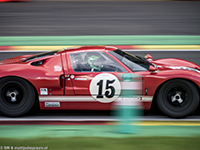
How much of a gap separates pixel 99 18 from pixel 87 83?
26.3 ft

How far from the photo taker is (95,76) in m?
5.01

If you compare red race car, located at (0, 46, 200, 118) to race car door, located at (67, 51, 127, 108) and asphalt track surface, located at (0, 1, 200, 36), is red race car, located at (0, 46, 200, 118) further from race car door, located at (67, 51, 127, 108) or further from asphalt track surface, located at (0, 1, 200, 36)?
asphalt track surface, located at (0, 1, 200, 36)

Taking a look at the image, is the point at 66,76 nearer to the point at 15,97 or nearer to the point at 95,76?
the point at 95,76

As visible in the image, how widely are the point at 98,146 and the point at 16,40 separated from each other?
25.1ft

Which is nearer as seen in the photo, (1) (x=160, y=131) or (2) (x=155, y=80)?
(1) (x=160, y=131)

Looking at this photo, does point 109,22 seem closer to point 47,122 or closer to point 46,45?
point 46,45

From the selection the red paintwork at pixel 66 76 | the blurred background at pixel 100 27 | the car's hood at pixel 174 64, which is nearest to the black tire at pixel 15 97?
the red paintwork at pixel 66 76

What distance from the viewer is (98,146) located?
12.1 feet

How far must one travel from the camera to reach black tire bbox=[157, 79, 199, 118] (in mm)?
4977

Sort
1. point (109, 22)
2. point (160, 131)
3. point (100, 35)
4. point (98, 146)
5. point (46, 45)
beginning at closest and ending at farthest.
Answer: point (98, 146) < point (160, 131) < point (46, 45) < point (100, 35) < point (109, 22)

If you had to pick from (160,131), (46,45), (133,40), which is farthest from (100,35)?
(160,131)

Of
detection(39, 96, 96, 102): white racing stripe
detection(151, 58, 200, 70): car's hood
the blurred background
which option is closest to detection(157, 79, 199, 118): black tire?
detection(151, 58, 200, 70): car's hood

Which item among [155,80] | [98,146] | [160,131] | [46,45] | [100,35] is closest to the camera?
[98,146]

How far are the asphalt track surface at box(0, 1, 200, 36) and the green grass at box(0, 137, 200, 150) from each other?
24.9 ft
